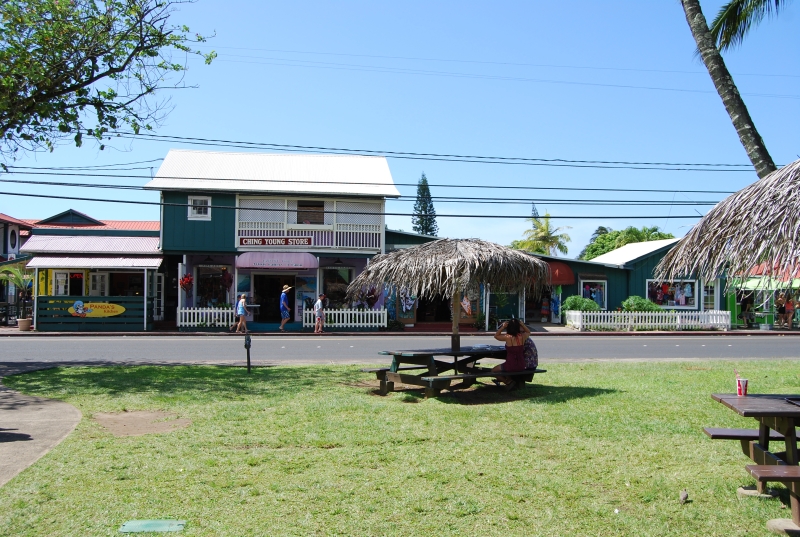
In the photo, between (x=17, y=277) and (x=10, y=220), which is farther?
(x=10, y=220)

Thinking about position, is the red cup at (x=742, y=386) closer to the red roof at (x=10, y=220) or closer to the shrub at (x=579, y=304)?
the shrub at (x=579, y=304)

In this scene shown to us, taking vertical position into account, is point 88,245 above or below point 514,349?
above

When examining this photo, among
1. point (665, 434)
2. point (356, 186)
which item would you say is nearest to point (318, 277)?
point (356, 186)

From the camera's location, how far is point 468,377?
9438 millimetres

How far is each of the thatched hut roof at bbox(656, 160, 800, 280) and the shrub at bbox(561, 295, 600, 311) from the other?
72.0 feet

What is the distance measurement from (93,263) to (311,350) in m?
12.1

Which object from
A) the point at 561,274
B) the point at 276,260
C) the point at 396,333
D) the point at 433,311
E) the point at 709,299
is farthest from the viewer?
the point at 709,299

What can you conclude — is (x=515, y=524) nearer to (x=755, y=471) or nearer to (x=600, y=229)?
(x=755, y=471)

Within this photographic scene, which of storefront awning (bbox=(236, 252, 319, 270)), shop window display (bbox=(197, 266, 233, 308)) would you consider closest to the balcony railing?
storefront awning (bbox=(236, 252, 319, 270))

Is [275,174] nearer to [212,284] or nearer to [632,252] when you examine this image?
[212,284]

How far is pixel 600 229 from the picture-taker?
233ft

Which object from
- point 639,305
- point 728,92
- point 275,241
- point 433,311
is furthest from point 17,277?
point 728,92

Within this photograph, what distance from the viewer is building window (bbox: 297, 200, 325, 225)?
27.5m

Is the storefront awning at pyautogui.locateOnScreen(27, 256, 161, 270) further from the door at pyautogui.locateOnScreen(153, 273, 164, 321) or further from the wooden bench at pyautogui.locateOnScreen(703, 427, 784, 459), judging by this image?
the wooden bench at pyautogui.locateOnScreen(703, 427, 784, 459)
